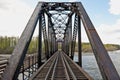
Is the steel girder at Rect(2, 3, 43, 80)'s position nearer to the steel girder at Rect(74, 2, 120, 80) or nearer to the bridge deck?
the steel girder at Rect(74, 2, 120, 80)

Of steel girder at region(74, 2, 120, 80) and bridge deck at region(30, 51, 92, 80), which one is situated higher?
steel girder at region(74, 2, 120, 80)

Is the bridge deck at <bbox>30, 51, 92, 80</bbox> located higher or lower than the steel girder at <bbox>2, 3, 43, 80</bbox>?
lower

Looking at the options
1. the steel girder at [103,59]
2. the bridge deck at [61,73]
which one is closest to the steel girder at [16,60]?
the steel girder at [103,59]

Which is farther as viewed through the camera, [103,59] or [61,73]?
[61,73]

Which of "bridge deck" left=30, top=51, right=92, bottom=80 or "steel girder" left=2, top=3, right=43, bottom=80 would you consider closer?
"steel girder" left=2, top=3, right=43, bottom=80

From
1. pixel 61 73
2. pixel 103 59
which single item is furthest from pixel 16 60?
pixel 61 73

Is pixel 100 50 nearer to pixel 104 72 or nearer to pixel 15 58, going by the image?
pixel 104 72

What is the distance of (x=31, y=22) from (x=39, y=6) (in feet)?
15.5

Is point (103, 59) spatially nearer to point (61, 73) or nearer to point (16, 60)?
point (16, 60)

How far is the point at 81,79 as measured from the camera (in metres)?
9.80

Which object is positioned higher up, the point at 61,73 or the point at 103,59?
the point at 103,59

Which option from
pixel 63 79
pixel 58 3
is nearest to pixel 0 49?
pixel 58 3

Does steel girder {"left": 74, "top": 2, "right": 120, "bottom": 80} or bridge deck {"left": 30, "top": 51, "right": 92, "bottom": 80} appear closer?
steel girder {"left": 74, "top": 2, "right": 120, "bottom": 80}

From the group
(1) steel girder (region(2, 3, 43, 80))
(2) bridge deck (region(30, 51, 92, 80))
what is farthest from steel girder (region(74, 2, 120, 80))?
(2) bridge deck (region(30, 51, 92, 80))
